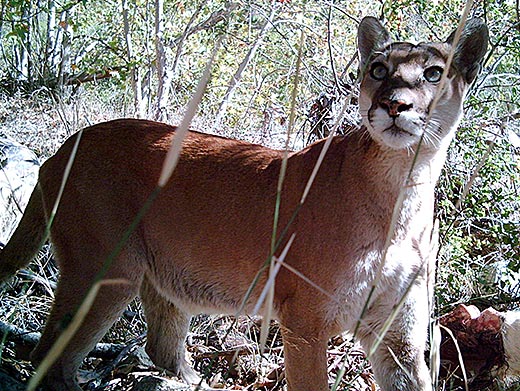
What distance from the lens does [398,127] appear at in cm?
269

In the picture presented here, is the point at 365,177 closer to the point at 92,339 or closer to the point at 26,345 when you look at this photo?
the point at 92,339

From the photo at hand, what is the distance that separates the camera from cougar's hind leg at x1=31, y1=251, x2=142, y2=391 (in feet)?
9.98

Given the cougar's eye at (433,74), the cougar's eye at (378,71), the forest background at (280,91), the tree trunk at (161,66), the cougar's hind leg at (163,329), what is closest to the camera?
the cougar's eye at (433,74)

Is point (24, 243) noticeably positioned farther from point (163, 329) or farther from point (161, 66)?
point (161, 66)

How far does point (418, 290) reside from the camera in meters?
3.04

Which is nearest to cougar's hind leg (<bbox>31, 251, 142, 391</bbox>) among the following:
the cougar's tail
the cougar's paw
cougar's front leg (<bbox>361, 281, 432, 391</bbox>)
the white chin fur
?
the cougar's tail

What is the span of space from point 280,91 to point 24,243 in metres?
4.22

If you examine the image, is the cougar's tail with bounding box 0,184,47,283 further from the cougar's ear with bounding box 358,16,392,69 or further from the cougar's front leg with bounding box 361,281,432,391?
the cougar's ear with bounding box 358,16,392,69

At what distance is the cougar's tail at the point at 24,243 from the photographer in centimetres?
327

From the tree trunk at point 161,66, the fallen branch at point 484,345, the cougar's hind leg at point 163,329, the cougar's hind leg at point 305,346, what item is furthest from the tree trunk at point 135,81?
the cougar's hind leg at point 305,346

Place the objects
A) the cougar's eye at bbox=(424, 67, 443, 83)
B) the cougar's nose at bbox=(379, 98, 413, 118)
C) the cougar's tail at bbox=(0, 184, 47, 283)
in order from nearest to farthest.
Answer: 1. the cougar's nose at bbox=(379, 98, 413, 118)
2. the cougar's eye at bbox=(424, 67, 443, 83)
3. the cougar's tail at bbox=(0, 184, 47, 283)

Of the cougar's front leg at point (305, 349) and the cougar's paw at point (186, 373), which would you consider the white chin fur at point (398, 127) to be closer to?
the cougar's front leg at point (305, 349)

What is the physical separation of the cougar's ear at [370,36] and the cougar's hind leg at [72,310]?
1587 mm

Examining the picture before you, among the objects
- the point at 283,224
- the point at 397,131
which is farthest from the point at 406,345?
the point at 397,131
